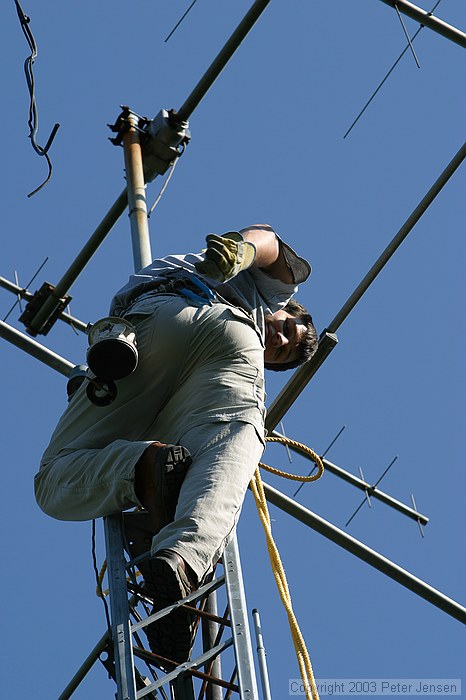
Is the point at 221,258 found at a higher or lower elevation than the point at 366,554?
higher

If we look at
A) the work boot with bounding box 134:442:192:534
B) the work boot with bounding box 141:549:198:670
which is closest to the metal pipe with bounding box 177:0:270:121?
the work boot with bounding box 134:442:192:534

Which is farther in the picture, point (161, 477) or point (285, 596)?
point (285, 596)

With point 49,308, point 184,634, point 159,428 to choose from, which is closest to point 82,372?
point 159,428

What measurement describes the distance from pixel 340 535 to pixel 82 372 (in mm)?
2623

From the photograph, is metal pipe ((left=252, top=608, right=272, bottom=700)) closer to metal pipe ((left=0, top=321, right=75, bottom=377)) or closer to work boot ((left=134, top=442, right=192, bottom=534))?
work boot ((left=134, top=442, right=192, bottom=534))

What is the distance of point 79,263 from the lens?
29.4 feet

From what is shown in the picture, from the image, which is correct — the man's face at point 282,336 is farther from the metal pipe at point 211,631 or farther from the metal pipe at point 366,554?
the metal pipe at point 211,631

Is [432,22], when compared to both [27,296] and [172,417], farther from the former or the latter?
[172,417]

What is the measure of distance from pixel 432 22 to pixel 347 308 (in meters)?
2.34

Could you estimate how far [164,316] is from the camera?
5.77 metres

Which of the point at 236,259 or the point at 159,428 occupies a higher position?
the point at 236,259

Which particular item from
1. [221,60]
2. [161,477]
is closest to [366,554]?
[221,60]

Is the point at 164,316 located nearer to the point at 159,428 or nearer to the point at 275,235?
the point at 159,428

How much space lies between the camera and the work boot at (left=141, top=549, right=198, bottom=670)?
476cm
